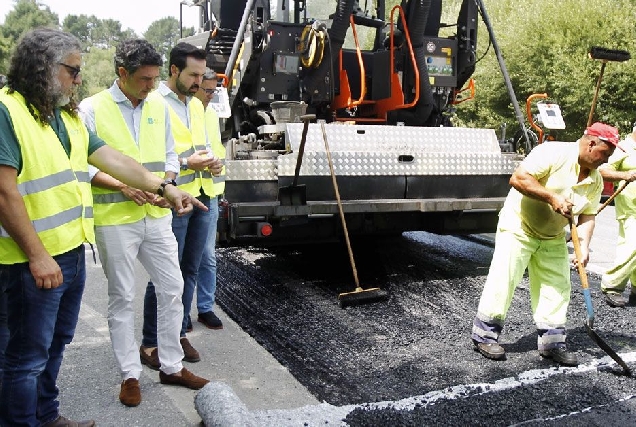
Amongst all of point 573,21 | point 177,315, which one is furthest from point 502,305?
point 573,21

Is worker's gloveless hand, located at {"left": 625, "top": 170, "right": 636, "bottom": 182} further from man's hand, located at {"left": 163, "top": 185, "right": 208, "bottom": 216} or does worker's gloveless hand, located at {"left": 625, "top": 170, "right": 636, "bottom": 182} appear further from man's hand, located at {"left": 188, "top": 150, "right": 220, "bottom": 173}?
man's hand, located at {"left": 163, "top": 185, "right": 208, "bottom": 216}

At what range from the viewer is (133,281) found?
10.9 feet

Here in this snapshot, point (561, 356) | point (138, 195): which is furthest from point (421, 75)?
point (138, 195)

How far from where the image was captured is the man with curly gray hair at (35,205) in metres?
2.40

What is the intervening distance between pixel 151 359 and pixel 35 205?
1571 millimetres

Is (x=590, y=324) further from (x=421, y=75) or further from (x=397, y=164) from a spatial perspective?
(x=421, y=75)

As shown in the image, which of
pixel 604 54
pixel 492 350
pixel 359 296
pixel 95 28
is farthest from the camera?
pixel 95 28

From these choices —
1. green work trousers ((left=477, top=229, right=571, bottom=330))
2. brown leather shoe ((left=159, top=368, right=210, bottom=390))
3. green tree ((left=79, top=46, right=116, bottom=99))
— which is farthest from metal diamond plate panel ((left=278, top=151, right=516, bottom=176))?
green tree ((left=79, top=46, right=116, bottom=99))

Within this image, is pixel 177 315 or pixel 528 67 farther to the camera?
pixel 528 67

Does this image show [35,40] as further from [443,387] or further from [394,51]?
[394,51]

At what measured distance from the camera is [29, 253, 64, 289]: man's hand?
243 centimetres

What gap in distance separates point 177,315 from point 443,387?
1.53m

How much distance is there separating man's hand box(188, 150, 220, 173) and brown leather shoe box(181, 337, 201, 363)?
1124 millimetres

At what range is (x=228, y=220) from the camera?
482 cm
